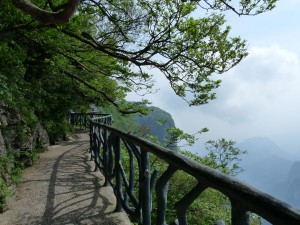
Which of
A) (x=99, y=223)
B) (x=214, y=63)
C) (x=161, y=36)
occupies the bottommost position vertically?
(x=99, y=223)

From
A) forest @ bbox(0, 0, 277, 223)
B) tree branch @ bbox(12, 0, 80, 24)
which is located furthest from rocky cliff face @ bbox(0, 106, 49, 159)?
tree branch @ bbox(12, 0, 80, 24)

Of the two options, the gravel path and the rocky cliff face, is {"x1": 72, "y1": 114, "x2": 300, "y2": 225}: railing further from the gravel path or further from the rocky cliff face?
the rocky cliff face

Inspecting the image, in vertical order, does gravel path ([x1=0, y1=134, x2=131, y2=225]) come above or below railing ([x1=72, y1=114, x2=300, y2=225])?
below

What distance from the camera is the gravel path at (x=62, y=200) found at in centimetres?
521

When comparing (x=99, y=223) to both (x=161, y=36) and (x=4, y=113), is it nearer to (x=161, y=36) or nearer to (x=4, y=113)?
(x=161, y=36)

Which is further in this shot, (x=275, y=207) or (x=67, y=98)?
(x=67, y=98)

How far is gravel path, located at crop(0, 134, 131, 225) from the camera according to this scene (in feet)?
17.1

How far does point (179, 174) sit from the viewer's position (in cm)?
1466

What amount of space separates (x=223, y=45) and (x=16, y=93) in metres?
6.67

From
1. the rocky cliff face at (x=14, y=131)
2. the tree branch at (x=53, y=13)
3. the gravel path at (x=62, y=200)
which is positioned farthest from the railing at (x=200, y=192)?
the rocky cliff face at (x=14, y=131)

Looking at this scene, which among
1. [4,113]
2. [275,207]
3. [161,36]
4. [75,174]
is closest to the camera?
[275,207]

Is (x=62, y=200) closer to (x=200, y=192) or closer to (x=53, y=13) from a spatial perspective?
(x=53, y=13)

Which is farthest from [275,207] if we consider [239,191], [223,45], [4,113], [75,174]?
[4,113]

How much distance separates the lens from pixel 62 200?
247 inches
